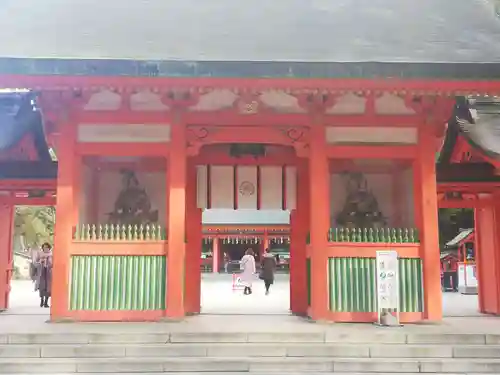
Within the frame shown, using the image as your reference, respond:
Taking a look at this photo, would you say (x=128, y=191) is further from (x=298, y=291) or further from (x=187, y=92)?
(x=298, y=291)

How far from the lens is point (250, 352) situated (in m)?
6.94

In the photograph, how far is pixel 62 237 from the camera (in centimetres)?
880

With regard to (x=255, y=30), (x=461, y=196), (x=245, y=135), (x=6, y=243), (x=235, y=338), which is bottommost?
(x=235, y=338)

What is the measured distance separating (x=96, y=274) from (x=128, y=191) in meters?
1.99

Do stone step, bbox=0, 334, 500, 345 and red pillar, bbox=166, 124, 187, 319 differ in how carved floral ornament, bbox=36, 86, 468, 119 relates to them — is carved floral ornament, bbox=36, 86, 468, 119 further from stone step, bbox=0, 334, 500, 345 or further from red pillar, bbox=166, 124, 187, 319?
stone step, bbox=0, 334, 500, 345

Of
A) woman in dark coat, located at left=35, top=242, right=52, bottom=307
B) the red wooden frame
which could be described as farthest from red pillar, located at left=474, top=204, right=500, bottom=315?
woman in dark coat, located at left=35, top=242, right=52, bottom=307

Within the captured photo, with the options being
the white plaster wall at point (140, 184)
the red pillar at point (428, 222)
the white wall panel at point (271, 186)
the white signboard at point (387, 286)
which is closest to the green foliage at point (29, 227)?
the white plaster wall at point (140, 184)

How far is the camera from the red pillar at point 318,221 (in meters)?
8.76

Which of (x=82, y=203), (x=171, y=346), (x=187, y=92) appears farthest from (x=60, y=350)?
(x=187, y=92)

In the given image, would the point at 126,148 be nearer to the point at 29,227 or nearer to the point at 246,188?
the point at 246,188

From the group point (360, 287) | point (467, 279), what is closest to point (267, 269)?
point (467, 279)

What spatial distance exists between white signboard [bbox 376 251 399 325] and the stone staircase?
0.94m

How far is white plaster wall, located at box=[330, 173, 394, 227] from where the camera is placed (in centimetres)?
1072

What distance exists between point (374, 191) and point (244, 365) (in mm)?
5254
